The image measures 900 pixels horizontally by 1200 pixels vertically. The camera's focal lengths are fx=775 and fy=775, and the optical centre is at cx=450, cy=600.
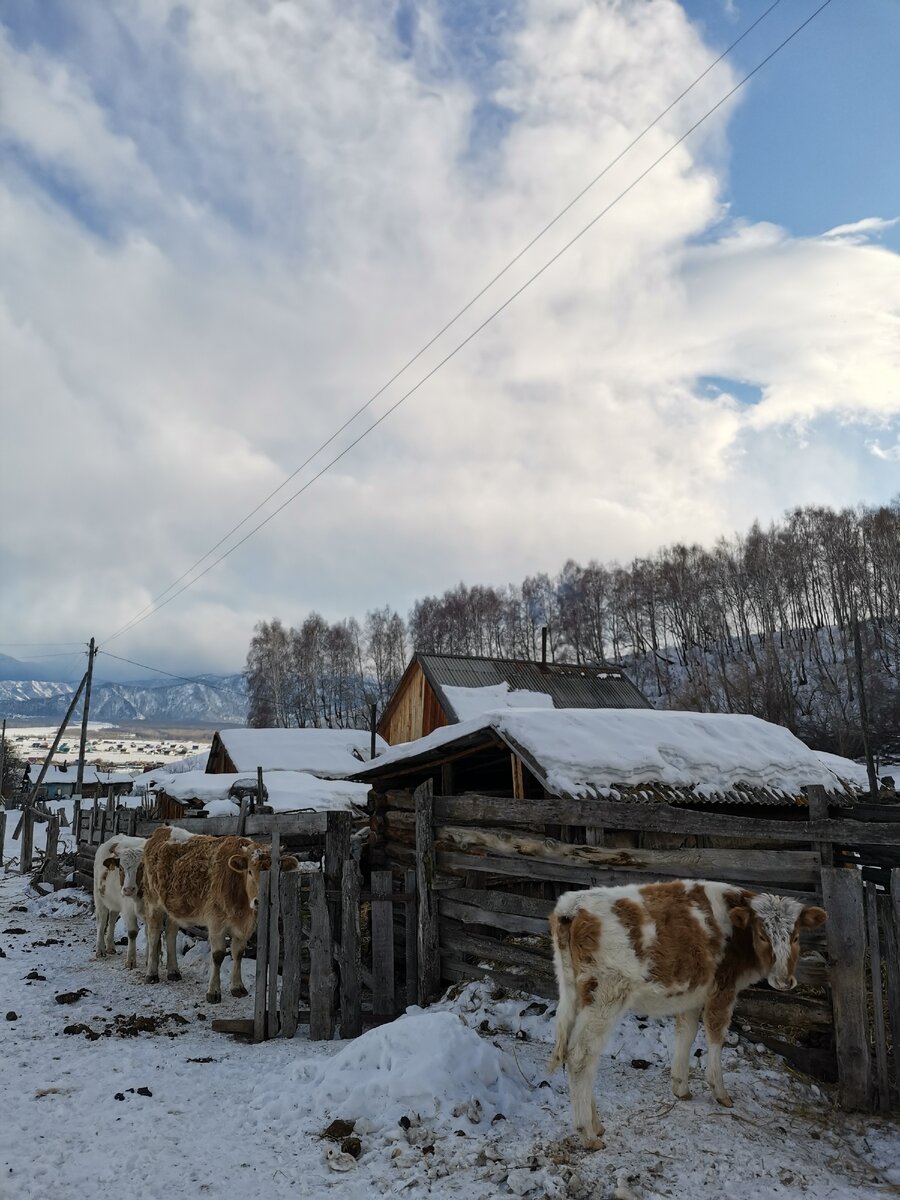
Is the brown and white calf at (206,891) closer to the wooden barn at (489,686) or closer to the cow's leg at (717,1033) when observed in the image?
the cow's leg at (717,1033)

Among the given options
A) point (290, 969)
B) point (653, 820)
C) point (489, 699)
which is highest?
point (489, 699)

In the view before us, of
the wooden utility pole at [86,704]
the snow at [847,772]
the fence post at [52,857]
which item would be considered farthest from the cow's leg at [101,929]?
the wooden utility pole at [86,704]

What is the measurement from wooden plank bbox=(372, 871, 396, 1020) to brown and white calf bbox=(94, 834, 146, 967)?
466 centimetres

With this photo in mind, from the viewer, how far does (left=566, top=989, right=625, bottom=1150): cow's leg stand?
4.67 meters

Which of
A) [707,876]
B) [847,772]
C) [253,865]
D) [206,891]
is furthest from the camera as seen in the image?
[847,772]

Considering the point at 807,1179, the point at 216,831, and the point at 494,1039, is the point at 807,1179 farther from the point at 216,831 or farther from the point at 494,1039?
the point at 216,831

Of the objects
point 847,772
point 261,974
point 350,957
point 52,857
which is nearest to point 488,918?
point 350,957

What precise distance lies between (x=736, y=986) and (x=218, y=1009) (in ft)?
19.6

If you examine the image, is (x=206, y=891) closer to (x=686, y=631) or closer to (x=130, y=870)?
(x=130, y=870)

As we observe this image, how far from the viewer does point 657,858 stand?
6.45m

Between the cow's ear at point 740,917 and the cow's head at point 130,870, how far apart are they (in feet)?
28.3

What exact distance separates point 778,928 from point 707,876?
111 cm

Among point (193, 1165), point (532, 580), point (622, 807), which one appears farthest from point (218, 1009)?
point (532, 580)

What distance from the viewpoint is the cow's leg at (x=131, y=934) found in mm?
10812
